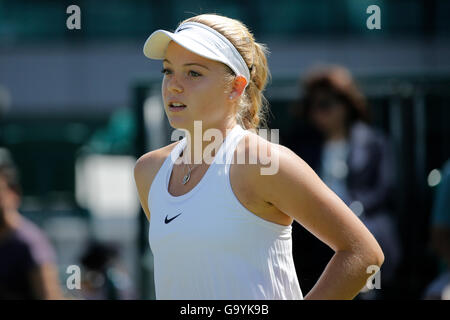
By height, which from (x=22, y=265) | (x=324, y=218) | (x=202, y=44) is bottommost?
(x=22, y=265)

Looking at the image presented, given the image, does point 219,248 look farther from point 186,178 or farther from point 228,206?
point 186,178

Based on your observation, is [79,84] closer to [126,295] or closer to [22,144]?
[22,144]

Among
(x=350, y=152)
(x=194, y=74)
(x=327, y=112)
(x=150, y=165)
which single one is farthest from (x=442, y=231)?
(x=194, y=74)

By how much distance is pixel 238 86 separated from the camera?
7.89ft

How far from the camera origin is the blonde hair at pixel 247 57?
2396 millimetres

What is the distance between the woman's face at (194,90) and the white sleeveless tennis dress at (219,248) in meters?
0.13

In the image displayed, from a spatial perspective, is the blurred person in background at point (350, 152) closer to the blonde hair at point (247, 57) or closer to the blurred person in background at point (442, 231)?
the blurred person in background at point (442, 231)

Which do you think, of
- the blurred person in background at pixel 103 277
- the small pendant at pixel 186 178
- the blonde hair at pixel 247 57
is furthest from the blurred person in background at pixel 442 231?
the small pendant at pixel 186 178

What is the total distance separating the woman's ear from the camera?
2.39m

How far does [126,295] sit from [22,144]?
38.8ft

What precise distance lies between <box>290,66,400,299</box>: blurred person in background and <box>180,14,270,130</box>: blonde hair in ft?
6.44

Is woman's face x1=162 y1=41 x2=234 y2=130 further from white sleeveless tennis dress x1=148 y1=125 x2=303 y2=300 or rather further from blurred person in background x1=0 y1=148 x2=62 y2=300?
blurred person in background x1=0 y1=148 x2=62 y2=300

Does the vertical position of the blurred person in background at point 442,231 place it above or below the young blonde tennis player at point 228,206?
below

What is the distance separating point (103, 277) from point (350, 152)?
1976mm
